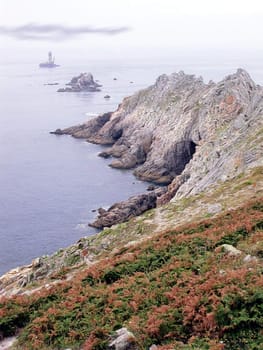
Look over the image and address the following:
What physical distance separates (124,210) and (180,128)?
47.2 m

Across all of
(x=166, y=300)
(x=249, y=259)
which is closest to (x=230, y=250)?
(x=249, y=259)

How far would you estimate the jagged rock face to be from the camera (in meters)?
70.4

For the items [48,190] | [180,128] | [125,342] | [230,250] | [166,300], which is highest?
[230,250]

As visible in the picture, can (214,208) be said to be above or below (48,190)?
above

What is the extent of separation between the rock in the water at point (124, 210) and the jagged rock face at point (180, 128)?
159 inches

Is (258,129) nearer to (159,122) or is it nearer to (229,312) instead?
(229,312)


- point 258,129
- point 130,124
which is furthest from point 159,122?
point 258,129

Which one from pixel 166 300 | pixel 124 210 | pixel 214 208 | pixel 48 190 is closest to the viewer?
pixel 166 300

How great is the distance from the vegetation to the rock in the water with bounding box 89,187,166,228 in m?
53.6

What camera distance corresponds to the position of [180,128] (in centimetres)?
12181

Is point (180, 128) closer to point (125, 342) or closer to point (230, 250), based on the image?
point (230, 250)

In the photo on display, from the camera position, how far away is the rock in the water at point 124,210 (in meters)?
78.0

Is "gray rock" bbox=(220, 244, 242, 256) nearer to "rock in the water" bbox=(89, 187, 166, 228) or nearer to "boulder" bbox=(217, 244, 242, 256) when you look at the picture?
"boulder" bbox=(217, 244, 242, 256)

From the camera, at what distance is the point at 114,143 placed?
14500 centimetres
